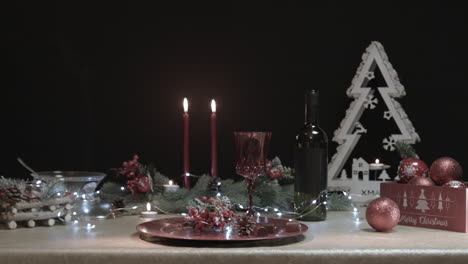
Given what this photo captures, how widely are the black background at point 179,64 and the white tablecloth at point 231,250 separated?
0.76m

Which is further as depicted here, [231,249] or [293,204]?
[293,204]

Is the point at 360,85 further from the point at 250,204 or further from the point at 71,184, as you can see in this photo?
the point at 71,184

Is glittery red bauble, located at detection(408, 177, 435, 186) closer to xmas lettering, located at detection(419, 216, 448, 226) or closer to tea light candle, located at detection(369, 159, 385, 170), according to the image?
xmas lettering, located at detection(419, 216, 448, 226)

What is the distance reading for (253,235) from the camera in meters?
1.22

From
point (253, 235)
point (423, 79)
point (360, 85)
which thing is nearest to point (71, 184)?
point (253, 235)

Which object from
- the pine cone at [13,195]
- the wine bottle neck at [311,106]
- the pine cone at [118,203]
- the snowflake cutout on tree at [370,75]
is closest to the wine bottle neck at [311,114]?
the wine bottle neck at [311,106]

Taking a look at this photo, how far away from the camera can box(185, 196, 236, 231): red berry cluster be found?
1.28 metres

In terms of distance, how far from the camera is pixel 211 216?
4.22 ft

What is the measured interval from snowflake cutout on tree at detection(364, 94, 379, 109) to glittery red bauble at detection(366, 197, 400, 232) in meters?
0.59

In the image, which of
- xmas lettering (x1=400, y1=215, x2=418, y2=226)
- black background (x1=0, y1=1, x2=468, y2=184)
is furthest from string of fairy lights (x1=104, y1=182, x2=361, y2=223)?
black background (x1=0, y1=1, x2=468, y2=184)

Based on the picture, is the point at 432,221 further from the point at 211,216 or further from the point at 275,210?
the point at 211,216

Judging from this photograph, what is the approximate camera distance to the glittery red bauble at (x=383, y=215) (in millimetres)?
1361

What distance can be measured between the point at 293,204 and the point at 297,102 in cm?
46

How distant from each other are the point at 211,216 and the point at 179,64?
0.85m
